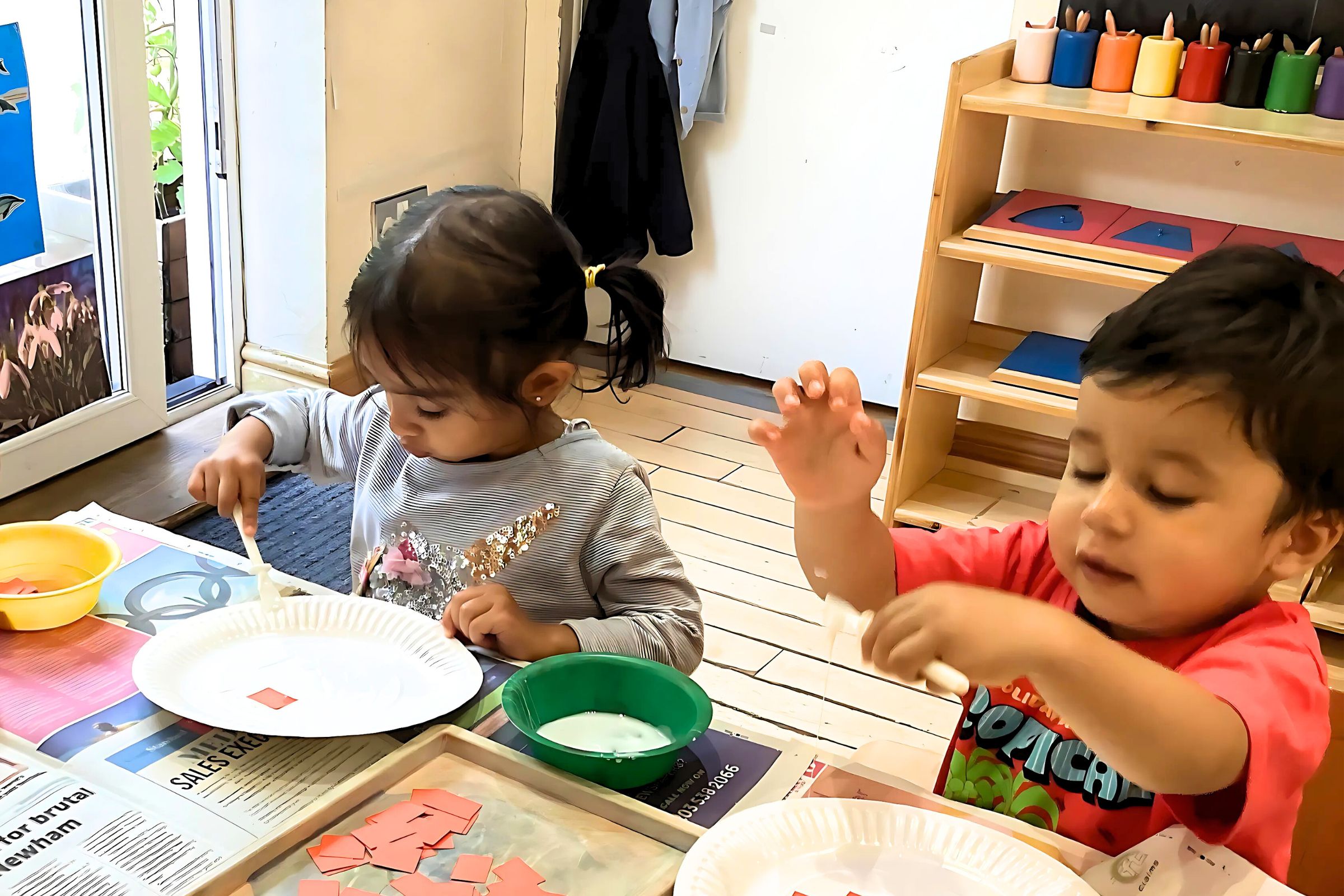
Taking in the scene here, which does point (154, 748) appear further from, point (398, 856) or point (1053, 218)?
point (1053, 218)

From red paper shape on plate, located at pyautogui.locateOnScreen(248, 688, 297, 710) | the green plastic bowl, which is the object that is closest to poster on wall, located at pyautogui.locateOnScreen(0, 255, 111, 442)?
red paper shape on plate, located at pyautogui.locateOnScreen(248, 688, 297, 710)

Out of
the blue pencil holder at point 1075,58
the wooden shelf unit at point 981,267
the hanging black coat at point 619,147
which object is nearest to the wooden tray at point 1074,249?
the wooden shelf unit at point 981,267

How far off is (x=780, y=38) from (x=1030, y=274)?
880mm

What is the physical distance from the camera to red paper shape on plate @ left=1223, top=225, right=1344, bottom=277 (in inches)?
88.5

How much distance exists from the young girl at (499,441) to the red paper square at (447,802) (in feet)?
0.69

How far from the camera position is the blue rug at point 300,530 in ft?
7.57

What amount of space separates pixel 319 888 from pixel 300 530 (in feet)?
5.80

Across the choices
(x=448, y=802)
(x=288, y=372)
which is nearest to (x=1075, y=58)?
(x=288, y=372)

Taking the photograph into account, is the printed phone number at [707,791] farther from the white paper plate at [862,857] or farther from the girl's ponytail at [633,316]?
the girl's ponytail at [633,316]

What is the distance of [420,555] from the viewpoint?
48.9 inches

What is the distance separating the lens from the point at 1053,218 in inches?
97.1

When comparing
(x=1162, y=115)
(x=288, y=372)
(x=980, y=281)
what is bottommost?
(x=288, y=372)

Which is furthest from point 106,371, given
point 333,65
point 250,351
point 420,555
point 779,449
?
point 779,449

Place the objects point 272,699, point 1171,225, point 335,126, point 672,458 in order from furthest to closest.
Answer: point 672,458, point 335,126, point 1171,225, point 272,699
